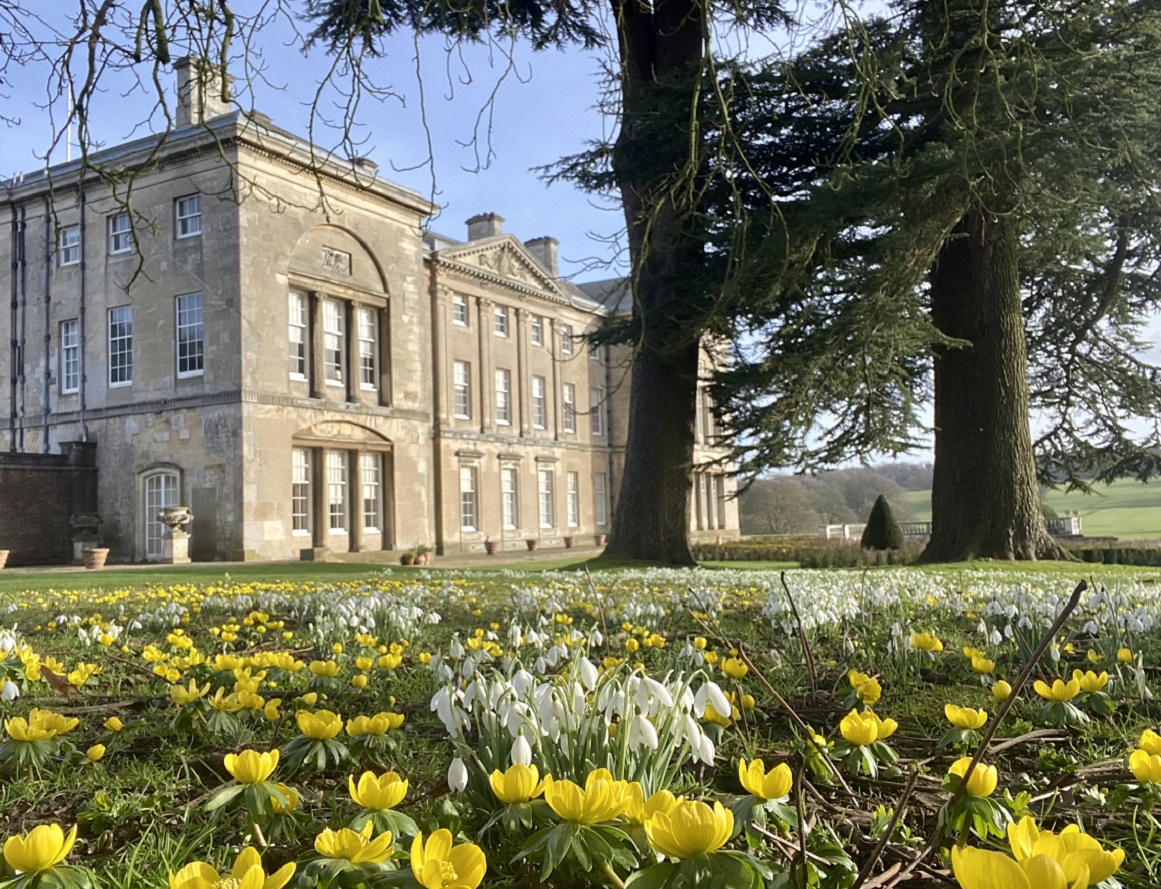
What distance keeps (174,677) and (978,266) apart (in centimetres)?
1580

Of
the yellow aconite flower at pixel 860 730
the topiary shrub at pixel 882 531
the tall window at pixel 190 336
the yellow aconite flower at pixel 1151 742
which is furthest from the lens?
the tall window at pixel 190 336

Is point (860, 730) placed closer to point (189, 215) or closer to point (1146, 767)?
point (1146, 767)

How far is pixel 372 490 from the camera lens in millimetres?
29562

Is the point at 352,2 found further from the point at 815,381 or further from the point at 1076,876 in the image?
the point at 815,381

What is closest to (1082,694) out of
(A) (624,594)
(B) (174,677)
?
(B) (174,677)

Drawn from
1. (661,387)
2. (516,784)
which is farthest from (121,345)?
(516,784)

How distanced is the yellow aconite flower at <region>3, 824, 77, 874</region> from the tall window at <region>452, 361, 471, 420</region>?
35.1 m

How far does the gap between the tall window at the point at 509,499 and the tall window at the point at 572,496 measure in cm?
386

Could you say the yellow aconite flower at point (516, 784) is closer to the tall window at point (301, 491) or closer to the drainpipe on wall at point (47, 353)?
the tall window at point (301, 491)

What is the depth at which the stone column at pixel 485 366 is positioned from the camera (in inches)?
1474

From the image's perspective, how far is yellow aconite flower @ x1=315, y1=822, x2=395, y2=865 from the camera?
1.39 meters

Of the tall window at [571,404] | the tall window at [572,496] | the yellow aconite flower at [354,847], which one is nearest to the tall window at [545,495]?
the tall window at [572,496]

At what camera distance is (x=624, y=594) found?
7.21 metres

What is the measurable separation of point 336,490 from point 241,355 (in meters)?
5.34
